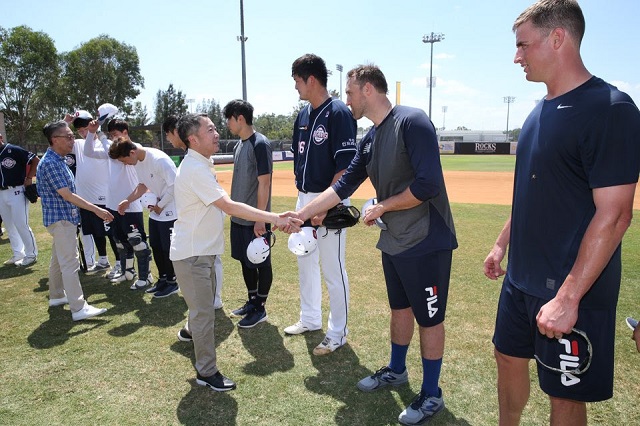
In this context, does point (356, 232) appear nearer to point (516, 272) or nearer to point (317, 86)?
point (317, 86)

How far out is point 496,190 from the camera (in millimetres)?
17141

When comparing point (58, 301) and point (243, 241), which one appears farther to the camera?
point (58, 301)

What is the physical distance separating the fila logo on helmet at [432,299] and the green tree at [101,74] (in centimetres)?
5570

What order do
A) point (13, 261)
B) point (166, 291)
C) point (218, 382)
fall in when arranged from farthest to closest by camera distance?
point (13, 261)
point (166, 291)
point (218, 382)

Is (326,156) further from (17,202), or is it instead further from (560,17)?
(17,202)

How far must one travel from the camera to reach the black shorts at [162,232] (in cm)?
577

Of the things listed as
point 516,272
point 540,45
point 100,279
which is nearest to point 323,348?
point 516,272

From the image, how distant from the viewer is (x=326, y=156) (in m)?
4.27

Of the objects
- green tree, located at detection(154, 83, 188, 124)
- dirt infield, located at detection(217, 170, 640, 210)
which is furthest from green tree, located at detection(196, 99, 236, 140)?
dirt infield, located at detection(217, 170, 640, 210)

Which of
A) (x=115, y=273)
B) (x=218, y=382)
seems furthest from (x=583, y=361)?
(x=115, y=273)

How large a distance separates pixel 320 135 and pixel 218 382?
240cm

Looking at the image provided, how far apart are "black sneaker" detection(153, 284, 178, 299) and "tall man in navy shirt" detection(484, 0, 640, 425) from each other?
16.0ft

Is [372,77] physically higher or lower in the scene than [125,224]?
higher

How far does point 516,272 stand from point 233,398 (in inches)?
94.3
